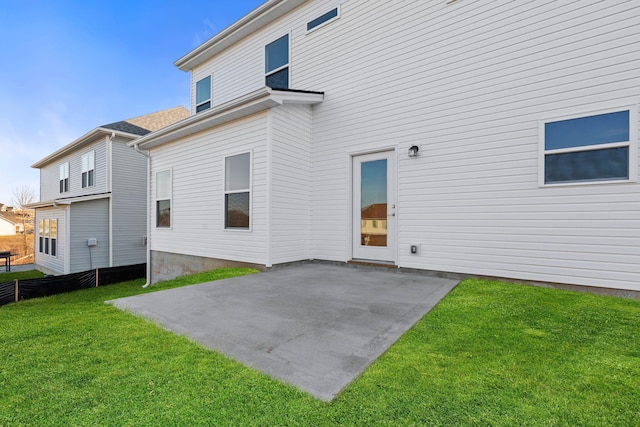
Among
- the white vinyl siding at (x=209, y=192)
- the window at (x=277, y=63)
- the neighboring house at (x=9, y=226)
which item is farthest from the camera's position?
the neighboring house at (x=9, y=226)

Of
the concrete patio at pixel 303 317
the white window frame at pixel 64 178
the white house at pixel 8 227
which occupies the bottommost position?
the white house at pixel 8 227

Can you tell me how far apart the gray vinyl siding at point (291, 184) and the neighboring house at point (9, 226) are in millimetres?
35278

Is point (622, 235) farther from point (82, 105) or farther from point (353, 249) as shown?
point (82, 105)

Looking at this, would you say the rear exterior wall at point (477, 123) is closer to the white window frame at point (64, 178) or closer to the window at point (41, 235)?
the window at point (41, 235)

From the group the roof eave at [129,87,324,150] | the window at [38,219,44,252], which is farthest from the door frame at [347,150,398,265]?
the window at [38,219,44,252]

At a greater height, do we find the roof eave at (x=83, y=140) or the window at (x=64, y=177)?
the roof eave at (x=83, y=140)

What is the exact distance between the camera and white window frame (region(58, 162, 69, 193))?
15.0 m

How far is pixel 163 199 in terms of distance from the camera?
7.86 m

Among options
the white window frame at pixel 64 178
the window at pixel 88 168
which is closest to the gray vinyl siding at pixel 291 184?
the window at pixel 88 168

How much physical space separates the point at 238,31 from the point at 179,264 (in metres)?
6.21

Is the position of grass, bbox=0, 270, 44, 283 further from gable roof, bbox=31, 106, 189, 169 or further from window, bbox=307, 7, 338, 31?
window, bbox=307, 7, 338, 31

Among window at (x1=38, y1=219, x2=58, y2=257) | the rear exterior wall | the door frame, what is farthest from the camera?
window at (x1=38, y1=219, x2=58, y2=257)

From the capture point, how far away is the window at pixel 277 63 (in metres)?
7.04

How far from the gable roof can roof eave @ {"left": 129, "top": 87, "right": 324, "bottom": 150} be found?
20.4 ft
